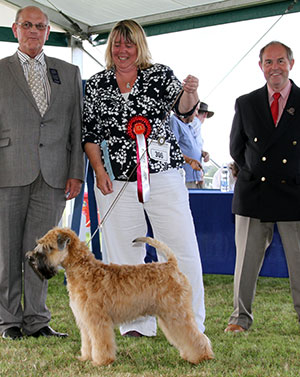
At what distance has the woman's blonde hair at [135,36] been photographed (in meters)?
2.95

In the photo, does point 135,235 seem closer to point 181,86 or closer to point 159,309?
point 159,309

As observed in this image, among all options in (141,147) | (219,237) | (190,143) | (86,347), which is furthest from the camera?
(190,143)

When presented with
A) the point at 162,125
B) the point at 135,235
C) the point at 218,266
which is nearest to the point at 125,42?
the point at 162,125

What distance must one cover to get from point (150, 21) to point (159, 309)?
198 inches

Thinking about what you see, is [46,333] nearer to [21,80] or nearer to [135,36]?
[21,80]

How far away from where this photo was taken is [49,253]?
265 centimetres

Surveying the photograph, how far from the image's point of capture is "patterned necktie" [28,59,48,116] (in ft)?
10.7

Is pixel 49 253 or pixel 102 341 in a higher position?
pixel 49 253

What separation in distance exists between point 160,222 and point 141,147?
0.50 m

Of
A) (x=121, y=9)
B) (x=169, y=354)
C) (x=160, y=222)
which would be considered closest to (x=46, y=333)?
(x=169, y=354)

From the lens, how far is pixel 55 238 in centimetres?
267

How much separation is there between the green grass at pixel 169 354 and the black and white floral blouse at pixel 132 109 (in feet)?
3.65

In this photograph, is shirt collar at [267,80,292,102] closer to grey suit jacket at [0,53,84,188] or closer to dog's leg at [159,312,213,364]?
grey suit jacket at [0,53,84,188]

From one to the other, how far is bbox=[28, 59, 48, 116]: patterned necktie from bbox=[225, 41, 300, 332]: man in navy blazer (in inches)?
55.4
